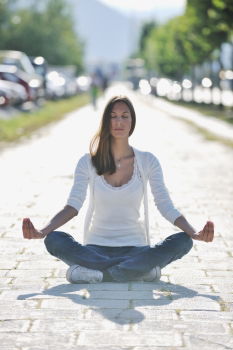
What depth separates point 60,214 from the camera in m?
6.20

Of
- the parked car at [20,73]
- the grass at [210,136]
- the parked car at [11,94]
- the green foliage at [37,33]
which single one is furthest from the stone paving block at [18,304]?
the green foliage at [37,33]

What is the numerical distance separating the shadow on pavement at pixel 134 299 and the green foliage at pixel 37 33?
224 ft

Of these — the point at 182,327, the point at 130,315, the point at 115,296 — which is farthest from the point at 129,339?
the point at 115,296

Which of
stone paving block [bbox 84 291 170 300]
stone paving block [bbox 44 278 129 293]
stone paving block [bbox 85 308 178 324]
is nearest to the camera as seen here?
stone paving block [bbox 85 308 178 324]

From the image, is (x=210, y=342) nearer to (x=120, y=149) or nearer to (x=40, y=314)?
(x=40, y=314)

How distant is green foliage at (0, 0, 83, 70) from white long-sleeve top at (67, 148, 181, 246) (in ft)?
223

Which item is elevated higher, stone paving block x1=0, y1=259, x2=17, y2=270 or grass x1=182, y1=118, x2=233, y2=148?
stone paving block x1=0, y1=259, x2=17, y2=270

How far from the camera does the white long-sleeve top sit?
249 inches

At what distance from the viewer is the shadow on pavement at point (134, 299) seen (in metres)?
5.29

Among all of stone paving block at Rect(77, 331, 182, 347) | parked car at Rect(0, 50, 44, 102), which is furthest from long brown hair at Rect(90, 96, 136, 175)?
parked car at Rect(0, 50, 44, 102)

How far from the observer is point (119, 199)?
632 centimetres

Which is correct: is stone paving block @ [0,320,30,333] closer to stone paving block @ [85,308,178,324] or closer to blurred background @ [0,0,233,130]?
stone paving block @ [85,308,178,324]

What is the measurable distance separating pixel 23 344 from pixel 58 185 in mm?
7927

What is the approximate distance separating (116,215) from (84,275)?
0.45 meters
